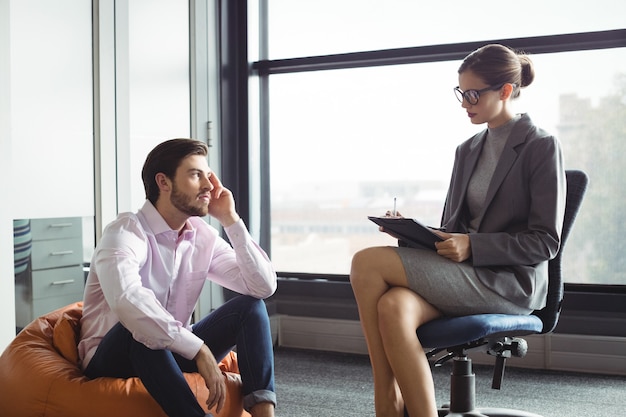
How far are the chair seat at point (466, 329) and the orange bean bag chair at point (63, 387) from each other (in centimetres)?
59

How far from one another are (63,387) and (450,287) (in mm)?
1136

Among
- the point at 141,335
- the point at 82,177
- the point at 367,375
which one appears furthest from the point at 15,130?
the point at 367,375

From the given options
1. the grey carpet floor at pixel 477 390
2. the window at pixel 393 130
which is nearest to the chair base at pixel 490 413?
the grey carpet floor at pixel 477 390

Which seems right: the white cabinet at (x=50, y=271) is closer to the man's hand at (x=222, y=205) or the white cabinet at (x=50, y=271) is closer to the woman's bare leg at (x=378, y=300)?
the man's hand at (x=222, y=205)

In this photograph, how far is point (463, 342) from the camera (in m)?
1.97

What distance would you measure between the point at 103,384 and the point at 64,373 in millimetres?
142

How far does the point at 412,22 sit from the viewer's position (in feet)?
11.9

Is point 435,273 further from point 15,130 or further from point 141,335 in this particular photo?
point 15,130

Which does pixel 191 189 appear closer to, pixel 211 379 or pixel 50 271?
pixel 211 379

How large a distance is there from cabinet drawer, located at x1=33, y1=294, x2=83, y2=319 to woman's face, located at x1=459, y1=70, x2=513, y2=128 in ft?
5.73

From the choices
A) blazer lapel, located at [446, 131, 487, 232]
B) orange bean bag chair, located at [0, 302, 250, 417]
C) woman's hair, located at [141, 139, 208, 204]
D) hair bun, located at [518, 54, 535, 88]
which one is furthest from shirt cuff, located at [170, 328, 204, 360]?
hair bun, located at [518, 54, 535, 88]

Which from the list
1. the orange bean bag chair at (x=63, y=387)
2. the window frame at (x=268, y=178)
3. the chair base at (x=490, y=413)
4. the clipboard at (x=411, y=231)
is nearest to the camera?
the orange bean bag chair at (x=63, y=387)

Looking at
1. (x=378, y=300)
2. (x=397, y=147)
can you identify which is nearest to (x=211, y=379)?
(x=378, y=300)

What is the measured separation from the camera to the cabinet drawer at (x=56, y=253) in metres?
Result: 2.69
